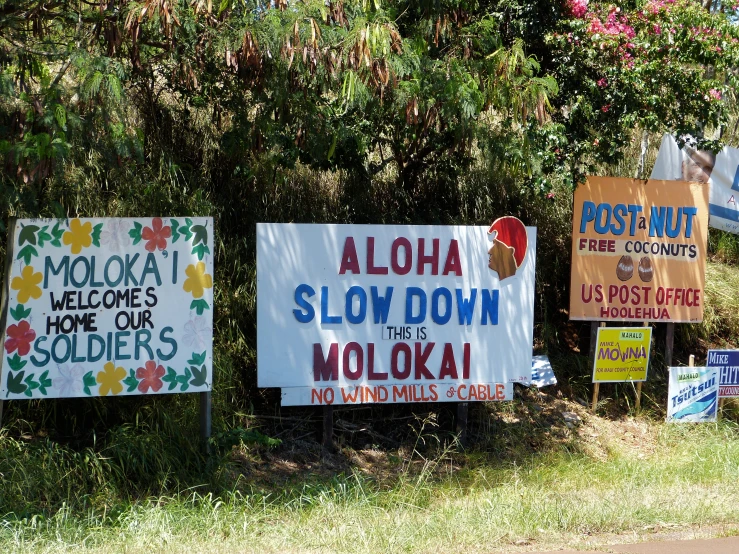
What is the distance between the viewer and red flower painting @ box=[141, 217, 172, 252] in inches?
292

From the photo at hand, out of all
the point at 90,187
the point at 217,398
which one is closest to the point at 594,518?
the point at 217,398

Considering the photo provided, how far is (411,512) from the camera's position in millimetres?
6742

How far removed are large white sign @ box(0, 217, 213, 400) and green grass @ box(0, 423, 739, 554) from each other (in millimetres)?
1064

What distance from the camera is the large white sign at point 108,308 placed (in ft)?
23.2

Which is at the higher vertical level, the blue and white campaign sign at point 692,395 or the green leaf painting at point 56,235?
the green leaf painting at point 56,235

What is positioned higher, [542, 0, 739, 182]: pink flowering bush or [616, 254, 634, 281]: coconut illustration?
[542, 0, 739, 182]: pink flowering bush

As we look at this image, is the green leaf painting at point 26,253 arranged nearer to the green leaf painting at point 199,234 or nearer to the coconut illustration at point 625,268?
the green leaf painting at point 199,234

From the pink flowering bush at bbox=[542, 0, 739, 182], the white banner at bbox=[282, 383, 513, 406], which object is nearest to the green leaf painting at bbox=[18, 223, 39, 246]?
the white banner at bbox=[282, 383, 513, 406]

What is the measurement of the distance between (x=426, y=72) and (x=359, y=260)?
194 centimetres

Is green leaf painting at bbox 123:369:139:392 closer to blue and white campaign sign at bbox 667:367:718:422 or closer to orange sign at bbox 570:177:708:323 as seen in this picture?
orange sign at bbox 570:177:708:323

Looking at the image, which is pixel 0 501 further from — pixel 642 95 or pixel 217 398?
pixel 642 95

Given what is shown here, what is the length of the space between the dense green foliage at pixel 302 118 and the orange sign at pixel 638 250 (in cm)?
72

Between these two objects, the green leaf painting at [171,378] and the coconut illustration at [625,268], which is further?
the coconut illustration at [625,268]

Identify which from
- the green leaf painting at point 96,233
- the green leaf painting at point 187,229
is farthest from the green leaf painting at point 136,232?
the green leaf painting at point 187,229
